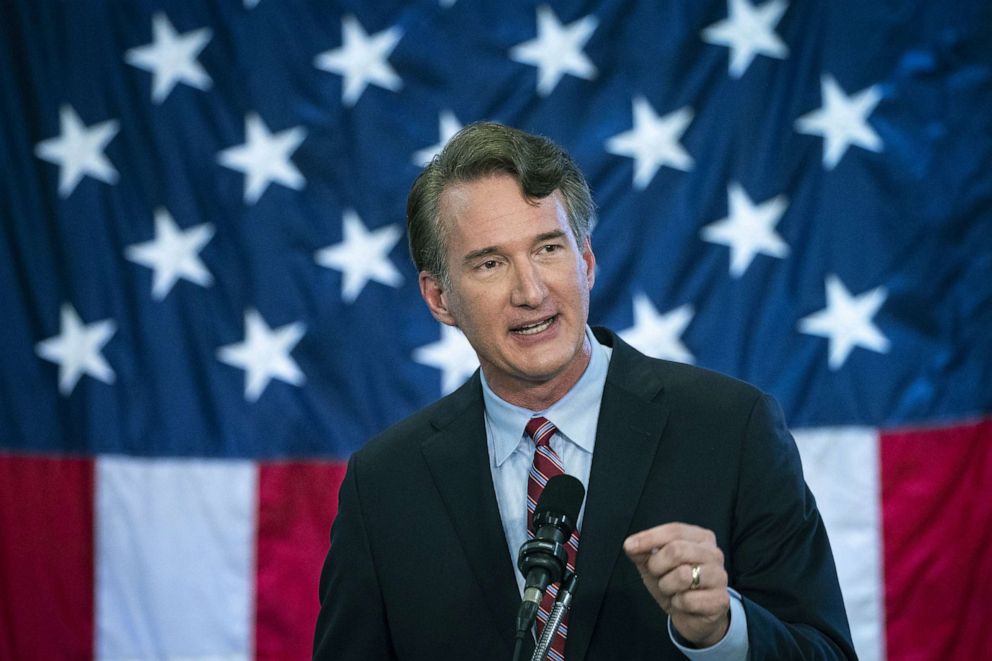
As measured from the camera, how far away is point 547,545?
1.39m

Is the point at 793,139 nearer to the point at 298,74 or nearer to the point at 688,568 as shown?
the point at 298,74

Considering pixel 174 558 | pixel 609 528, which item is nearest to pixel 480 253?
pixel 609 528

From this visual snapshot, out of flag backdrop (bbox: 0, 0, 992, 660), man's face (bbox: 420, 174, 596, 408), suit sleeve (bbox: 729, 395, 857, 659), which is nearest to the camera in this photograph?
suit sleeve (bbox: 729, 395, 857, 659)

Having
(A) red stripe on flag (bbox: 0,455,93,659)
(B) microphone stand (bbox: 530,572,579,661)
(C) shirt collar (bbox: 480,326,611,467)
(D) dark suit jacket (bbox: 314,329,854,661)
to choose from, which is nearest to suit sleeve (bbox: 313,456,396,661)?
(D) dark suit jacket (bbox: 314,329,854,661)

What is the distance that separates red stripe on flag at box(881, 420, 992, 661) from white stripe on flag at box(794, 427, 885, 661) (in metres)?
0.03

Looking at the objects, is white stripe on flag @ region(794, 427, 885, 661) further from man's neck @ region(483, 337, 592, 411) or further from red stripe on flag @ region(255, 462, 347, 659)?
man's neck @ region(483, 337, 592, 411)

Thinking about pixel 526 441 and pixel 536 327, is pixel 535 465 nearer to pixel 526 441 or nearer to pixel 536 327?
pixel 526 441

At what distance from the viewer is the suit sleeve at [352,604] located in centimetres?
188

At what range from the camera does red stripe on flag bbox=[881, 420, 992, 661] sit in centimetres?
343

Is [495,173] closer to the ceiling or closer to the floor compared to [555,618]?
closer to the ceiling

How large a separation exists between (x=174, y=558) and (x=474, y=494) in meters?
2.02

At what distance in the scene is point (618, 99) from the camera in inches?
148

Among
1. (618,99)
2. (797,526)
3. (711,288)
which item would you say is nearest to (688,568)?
(797,526)

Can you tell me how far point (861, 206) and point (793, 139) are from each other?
30 cm
